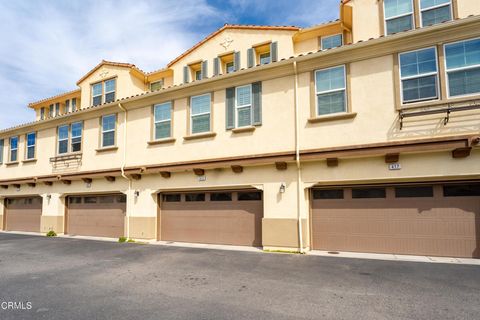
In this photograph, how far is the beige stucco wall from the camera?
12.6m

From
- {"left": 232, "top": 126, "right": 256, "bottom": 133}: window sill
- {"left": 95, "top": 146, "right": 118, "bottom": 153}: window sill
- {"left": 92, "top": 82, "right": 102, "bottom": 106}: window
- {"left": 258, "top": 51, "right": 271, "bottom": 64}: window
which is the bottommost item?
{"left": 95, "top": 146, "right": 118, "bottom": 153}: window sill

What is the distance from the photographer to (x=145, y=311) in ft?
16.8

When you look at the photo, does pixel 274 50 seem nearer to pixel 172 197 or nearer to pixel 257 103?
pixel 257 103

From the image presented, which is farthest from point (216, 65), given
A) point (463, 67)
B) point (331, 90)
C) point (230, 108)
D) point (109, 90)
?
point (463, 67)

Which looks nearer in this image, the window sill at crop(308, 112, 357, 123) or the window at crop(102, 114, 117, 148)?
the window sill at crop(308, 112, 357, 123)

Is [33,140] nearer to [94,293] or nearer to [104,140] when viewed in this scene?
[104,140]

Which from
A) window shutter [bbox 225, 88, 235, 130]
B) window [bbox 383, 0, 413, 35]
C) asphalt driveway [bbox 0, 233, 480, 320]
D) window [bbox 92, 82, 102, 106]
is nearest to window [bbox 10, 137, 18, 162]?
window [bbox 92, 82, 102, 106]

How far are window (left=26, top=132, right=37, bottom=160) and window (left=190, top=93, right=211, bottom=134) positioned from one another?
1132 cm

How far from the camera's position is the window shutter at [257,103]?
10.8 m

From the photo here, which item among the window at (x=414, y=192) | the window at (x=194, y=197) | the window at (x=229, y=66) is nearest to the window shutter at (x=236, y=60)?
the window at (x=229, y=66)

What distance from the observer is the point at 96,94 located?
54.1 feet

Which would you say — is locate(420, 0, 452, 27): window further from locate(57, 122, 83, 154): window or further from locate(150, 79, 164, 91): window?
locate(57, 122, 83, 154): window

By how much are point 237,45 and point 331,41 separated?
423 cm

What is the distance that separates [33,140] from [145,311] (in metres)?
16.6
